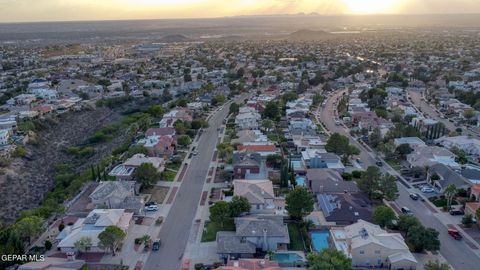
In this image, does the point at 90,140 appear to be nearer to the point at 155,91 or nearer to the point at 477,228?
the point at 155,91

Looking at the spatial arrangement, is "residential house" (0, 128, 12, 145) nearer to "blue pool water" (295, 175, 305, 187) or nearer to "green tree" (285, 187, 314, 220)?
"blue pool water" (295, 175, 305, 187)

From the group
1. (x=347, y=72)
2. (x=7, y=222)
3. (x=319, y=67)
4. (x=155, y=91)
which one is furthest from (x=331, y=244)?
(x=319, y=67)

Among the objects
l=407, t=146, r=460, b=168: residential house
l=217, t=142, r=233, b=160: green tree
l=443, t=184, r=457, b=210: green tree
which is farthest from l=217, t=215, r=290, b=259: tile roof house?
l=407, t=146, r=460, b=168: residential house

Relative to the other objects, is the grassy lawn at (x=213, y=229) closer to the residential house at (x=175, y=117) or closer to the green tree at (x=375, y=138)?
the green tree at (x=375, y=138)

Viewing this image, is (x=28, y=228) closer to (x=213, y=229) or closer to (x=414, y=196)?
(x=213, y=229)

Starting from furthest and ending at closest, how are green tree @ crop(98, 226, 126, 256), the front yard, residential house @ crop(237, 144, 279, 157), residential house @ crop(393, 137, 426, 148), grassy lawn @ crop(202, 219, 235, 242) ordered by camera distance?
residential house @ crop(393, 137, 426, 148) < residential house @ crop(237, 144, 279, 157) < grassy lawn @ crop(202, 219, 235, 242) < the front yard < green tree @ crop(98, 226, 126, 256)

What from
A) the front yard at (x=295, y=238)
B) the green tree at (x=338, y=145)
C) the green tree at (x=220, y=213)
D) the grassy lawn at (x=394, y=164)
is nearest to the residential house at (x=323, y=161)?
the green tree at (x=338, y=145)
